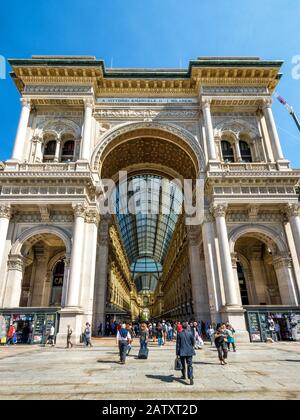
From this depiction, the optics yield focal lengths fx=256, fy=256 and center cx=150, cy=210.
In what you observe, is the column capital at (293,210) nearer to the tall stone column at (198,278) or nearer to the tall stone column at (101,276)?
the tall stone column at (198,278)

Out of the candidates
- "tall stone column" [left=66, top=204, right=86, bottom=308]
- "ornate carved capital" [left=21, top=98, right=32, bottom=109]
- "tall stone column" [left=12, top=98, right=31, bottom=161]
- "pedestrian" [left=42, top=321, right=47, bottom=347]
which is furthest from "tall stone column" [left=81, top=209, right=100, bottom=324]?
"ornate carved capital" [left=21, top=98, right=32, bottom=109]

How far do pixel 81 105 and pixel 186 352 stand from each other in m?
23.7

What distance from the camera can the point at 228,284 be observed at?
18016 millimetres

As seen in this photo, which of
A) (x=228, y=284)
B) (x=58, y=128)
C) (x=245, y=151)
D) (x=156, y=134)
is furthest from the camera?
(x=156, y=134)

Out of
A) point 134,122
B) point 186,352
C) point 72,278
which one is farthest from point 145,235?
point 186,352

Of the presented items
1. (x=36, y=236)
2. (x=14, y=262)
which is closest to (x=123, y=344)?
(x=14, y=262)

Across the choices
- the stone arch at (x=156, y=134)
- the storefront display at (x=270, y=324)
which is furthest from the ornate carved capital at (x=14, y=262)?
the storefront display at (x=270, y=324)

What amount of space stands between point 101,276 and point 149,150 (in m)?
14.3

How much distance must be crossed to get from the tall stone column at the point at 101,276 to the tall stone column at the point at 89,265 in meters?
3.58

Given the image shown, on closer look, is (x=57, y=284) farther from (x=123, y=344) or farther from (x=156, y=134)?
(x=156, y=134)

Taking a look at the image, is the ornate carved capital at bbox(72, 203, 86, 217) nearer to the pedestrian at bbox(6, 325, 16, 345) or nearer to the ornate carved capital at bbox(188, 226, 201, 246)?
the pedestrian at bbox(6, 325, 16, 345)

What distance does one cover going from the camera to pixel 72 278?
1802 centimetres

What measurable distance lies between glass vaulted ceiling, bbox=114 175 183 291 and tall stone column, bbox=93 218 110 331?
9.10 meters

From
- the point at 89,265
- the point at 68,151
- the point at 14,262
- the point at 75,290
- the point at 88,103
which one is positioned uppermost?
the point at 88,103
